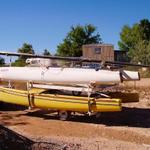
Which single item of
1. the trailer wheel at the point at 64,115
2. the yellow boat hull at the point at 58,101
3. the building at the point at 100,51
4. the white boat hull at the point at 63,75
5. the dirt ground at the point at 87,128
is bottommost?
the dirt ground at the point at 87,128

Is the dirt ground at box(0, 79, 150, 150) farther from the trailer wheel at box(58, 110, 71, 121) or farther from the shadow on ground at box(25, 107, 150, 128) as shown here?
the trailer wheel at box(58, 110, 71, 121)

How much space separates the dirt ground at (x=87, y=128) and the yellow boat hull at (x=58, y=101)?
514 millimetres

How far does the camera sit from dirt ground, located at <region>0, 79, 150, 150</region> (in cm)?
1209

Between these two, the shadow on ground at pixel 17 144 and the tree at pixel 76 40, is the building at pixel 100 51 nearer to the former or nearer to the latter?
the tree at pixel 76 40

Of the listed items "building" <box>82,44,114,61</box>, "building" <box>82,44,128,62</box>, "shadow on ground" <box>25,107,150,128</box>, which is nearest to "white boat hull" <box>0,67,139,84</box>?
"shadow on ground" <box>25,107,150,128</box>

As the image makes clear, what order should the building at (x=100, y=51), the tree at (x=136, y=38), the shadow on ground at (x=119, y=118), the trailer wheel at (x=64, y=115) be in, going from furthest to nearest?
the building at (x=100, y=51)
the tree at (x=136, y=38)
the trailer wheel at (x=64, y=115)
the shadow on ground at (x=119, y=118)

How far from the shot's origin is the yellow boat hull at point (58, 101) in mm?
14766

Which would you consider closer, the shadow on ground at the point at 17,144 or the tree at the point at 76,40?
the shadow on ground at the point at 17,144

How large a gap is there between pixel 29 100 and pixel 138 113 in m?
4.04

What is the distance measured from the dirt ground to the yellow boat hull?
51 cm

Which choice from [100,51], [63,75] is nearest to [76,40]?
[100,51]

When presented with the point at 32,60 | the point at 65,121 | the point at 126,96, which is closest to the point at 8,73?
the point at 32,60

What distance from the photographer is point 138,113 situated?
1738 cm

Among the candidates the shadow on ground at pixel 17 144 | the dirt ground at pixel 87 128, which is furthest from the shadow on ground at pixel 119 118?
the shadow on ground at pixel 17 144
